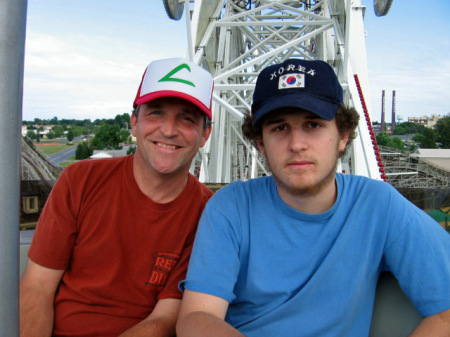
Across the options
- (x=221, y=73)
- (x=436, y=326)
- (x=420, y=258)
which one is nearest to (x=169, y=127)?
(x=420, y=258)

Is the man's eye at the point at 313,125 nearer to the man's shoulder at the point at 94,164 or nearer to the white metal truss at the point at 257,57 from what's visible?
the man's shoulder at the point at 94,164

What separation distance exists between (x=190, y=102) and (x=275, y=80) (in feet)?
1.35

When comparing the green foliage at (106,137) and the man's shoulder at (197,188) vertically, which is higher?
the green foliage at (106,137)

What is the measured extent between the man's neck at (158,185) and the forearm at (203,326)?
0.58 m

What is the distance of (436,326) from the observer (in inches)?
55.2

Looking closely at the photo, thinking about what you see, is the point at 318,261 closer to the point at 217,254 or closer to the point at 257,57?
the point at 217,254

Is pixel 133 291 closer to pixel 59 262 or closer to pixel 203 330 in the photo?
pixel 59 262

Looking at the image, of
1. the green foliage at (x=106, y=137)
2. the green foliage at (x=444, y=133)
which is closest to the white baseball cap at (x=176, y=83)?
the green foliage at (x=106, y=137)

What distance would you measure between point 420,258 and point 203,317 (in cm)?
79

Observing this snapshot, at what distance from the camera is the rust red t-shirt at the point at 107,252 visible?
168 centimetres

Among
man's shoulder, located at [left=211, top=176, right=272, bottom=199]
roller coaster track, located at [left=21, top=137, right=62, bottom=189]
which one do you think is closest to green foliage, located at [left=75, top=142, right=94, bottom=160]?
roller coaster track, located at [left=21, top=137, right=62, bottom=189]

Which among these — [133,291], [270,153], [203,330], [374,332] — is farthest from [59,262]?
[374,332]

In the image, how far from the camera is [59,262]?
1.71 meters

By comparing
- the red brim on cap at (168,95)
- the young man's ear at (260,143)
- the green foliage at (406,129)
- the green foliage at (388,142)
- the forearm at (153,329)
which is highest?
the green foliage at (406,129)
